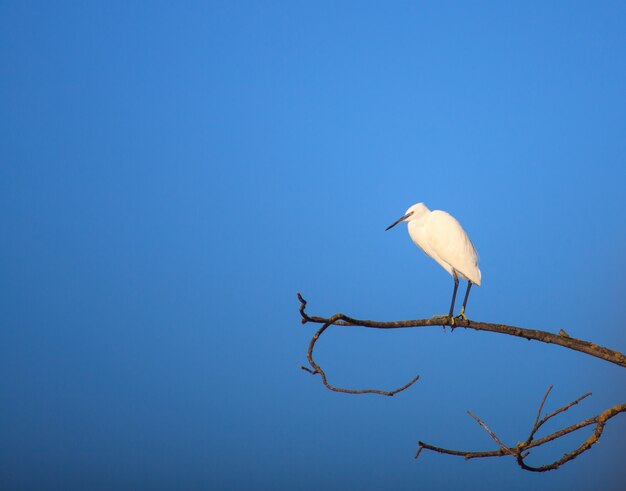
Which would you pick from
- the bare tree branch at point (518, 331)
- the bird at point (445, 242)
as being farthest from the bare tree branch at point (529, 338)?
the bird at point (445, 242)

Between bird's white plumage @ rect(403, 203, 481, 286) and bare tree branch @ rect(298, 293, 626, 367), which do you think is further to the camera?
bird's white plumage @ rect(403, 203, 481, 286)

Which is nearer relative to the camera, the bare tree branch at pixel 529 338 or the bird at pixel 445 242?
the bare tree branch at pixel 529 338

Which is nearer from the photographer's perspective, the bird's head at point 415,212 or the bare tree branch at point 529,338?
the bare tree branch at point 529,338

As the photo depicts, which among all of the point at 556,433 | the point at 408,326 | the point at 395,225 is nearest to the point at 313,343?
the point at 408,326

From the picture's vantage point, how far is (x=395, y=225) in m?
6.68

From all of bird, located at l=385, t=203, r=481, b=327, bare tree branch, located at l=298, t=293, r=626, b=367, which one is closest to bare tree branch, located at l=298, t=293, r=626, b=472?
bare tree branch, located at l=298, t=293, r=626, b=367

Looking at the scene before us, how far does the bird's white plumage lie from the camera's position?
6031mm

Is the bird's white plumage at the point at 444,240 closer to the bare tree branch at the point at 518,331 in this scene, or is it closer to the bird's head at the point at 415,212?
the bird's head at the point at 415,212

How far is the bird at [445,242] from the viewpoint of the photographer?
6023 mm

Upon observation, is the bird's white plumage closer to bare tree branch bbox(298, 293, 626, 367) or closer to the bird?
the bird

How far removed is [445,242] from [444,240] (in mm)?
20

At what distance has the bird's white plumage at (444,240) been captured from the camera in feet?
19.8

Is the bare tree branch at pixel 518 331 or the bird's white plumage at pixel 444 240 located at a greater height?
the bird's white plumage at pixel 444 240

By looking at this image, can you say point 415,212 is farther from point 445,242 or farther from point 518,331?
point 518,331
